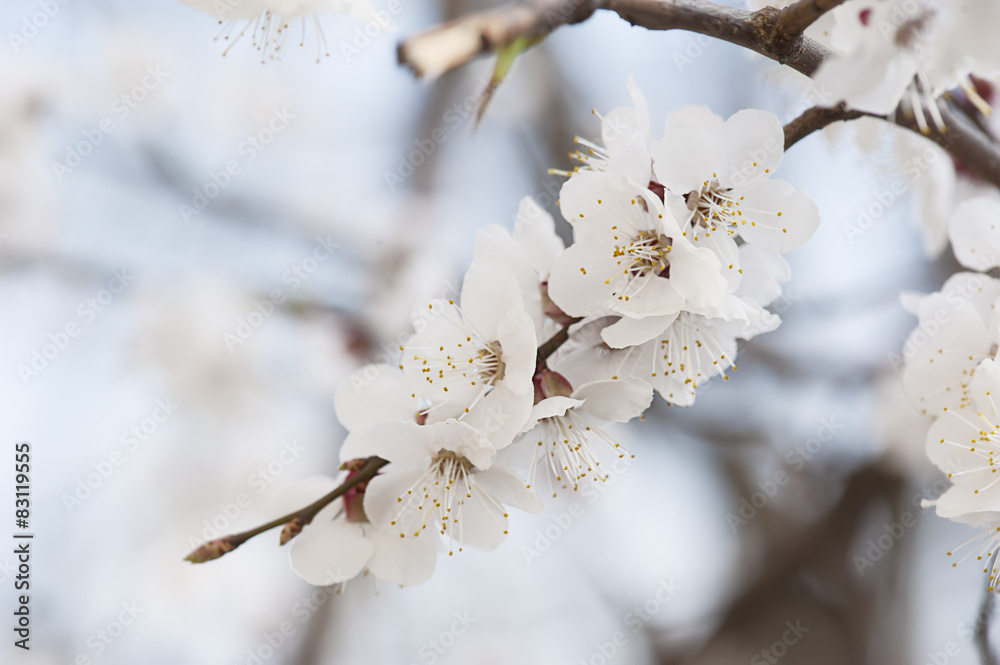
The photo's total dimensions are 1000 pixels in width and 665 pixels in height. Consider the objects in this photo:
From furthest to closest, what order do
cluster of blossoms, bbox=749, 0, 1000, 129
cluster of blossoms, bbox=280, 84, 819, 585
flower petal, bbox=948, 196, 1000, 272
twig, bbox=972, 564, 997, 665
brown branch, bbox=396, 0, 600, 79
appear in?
twig, bbox=972, 564, 997, 665, flower petal, bbox=948, 196, 1000, 272, cluster of blossoms, bbox=280, 84, 819, 585, cluster of blossoms, bbox=749, 0, 1000, 129, brown branch, bbox=396, 0, 600, 79

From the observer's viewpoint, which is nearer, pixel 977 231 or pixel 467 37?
pixel 467 37

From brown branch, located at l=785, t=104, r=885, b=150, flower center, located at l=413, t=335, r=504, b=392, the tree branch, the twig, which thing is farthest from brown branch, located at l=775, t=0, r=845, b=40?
the twig

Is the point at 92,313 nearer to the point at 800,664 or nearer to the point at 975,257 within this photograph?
the point at 975,257

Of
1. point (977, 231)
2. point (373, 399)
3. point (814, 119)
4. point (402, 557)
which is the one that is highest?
point (814, 119)

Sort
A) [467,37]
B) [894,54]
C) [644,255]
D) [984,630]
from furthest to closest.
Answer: [984,630]
[644,255]
[894,54]
[467,37]

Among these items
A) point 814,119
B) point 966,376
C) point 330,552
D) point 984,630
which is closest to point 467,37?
point 814,119

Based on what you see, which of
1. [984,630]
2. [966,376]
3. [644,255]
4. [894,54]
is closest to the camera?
[894,54]

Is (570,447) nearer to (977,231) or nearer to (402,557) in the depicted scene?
(402,557)

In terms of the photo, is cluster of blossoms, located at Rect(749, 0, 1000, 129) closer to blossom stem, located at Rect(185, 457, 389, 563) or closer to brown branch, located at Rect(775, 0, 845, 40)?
brown branch, located at Rect(775, 0, 845, 40)
